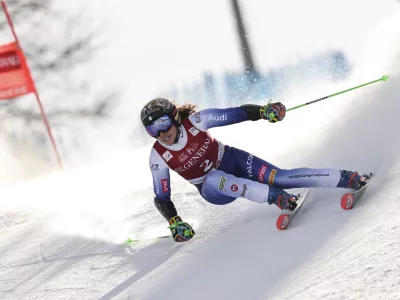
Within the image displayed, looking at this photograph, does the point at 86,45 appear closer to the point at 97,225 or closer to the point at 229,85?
the point at 229,85

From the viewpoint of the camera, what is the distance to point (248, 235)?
366 cm

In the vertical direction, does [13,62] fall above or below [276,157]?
above

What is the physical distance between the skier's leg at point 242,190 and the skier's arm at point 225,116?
1.16ft

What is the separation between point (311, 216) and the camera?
3.44 m

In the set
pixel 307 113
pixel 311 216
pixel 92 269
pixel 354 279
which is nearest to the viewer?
pixel 354 279

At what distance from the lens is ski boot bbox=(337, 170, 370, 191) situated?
11.2 ft

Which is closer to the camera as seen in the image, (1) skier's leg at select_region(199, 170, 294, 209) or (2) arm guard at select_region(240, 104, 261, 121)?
(1) skier's leg at select_region(199, 170, 294, 209)

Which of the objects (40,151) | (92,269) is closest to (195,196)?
(92,269)

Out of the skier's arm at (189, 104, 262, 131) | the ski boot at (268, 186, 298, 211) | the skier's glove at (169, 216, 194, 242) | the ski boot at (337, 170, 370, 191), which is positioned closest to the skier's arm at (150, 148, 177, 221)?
the skier's glove at (169, 216, 194, 242)

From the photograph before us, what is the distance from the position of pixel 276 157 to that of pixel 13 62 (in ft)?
26.2

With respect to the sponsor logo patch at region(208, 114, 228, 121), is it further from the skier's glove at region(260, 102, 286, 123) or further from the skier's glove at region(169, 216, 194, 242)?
the skier's glove at region(169, 216, 194, 242)

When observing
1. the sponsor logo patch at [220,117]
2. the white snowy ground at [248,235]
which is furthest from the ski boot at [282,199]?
the sponsor logo patch at [220,117]

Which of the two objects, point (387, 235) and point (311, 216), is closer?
point (387, 235)

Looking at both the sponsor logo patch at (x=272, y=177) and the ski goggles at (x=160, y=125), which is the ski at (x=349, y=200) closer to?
the sponsor logo patch at (x=272, y=177)
